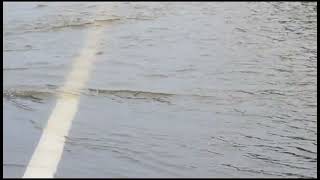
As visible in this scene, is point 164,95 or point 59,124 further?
point 164,95

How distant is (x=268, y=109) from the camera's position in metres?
5.74

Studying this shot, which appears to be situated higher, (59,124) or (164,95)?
(164,95)

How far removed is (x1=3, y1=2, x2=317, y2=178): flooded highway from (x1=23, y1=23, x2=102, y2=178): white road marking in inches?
0.7

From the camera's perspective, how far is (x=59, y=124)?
5.38 meters

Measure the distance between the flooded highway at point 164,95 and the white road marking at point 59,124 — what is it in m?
0.02

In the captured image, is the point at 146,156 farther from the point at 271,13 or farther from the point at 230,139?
the point at 271,13

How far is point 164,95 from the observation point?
615cm

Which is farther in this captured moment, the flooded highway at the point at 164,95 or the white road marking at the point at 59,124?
the flooded highway at the point at 164,95

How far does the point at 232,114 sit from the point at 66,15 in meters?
5.83

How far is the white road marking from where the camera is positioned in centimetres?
444

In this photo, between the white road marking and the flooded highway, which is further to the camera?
the flooded highway

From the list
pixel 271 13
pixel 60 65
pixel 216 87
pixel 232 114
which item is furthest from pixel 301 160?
pixel 271 13

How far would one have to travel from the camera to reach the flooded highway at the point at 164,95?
15.2 ft

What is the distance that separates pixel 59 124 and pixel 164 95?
121 cm
